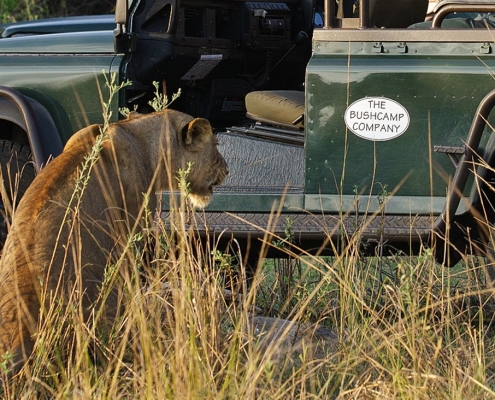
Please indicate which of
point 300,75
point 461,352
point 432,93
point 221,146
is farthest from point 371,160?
point 300,75

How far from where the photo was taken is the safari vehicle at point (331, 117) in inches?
157

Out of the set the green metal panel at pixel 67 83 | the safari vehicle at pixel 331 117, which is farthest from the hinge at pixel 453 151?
the green metal panel at pixel 67 83

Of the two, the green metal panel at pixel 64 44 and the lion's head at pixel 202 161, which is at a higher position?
the green metal panel at pixel 64 44

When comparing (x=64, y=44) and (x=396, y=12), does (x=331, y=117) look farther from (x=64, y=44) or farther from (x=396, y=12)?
(x=64, y=44)

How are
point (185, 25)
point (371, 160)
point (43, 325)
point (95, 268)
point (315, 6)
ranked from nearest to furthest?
point (43, 325), point (95, 268), point (371, 160), point (185, 25), point (315, 6)

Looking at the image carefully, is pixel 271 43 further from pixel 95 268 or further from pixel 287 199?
pixel 95 268

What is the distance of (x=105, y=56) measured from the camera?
4.55 m

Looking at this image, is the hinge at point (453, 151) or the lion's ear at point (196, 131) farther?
the lion's ear at point (196, 131)

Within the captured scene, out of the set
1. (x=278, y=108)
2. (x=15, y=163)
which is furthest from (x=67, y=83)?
(x=278, y=108)

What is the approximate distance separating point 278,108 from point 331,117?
50cm

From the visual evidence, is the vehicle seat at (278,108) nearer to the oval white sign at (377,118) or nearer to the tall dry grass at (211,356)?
the oval white sign at (377,118)

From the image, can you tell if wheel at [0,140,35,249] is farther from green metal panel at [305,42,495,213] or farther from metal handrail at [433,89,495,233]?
metal handrail at [433,89,495,233]

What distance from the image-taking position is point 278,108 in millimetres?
4582

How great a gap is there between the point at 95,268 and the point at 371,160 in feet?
4.22
